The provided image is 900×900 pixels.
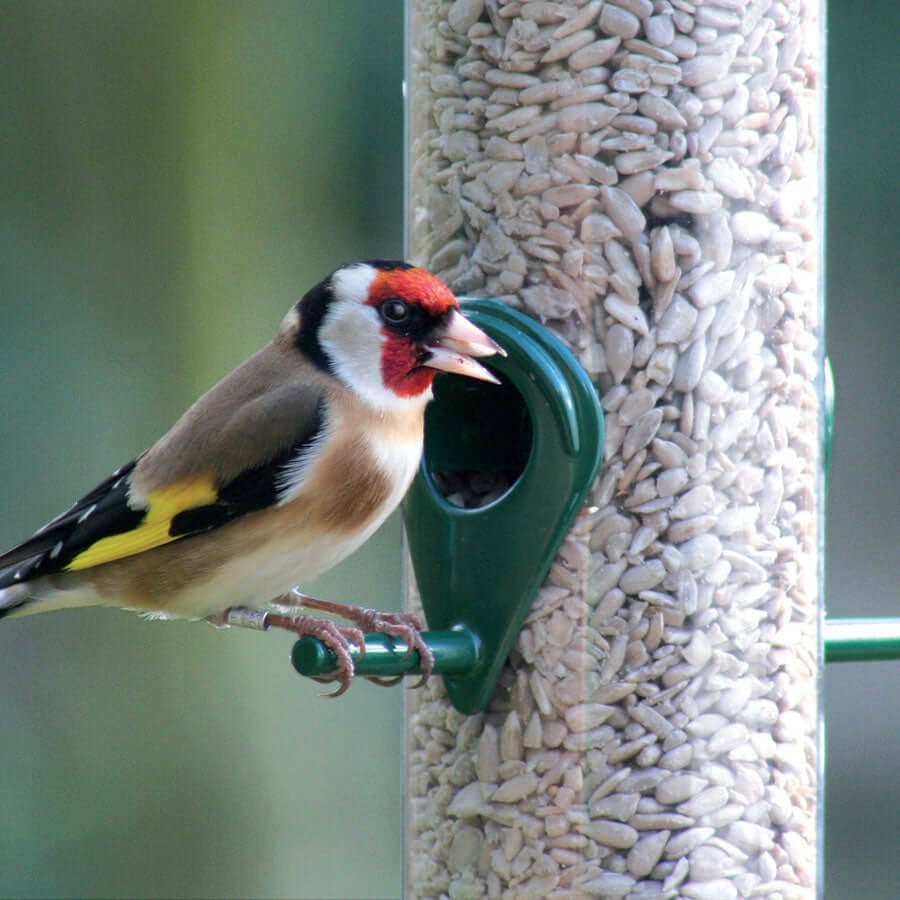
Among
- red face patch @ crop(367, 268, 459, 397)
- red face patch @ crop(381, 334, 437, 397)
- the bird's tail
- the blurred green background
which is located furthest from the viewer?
the blurred green background

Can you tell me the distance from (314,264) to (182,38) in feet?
3.56

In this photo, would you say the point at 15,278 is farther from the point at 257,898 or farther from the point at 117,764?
the point at 257,898

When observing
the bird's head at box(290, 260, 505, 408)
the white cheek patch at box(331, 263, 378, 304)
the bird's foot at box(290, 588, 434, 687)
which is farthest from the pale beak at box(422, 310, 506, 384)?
the bird's foot at box(290, 588, 434, 687)

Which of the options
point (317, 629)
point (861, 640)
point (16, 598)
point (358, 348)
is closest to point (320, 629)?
point (317, 629)

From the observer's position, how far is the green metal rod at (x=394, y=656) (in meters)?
2.78

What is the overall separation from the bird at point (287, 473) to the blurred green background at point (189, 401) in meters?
3.77

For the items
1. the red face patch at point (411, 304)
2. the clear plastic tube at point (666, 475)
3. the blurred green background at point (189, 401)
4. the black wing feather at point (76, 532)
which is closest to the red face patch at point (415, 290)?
the red face patch at point (411, 304)

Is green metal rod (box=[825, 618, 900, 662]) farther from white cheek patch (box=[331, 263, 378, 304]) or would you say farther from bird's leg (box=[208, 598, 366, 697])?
white cheek patch (box=[331, 263, 378, 304])

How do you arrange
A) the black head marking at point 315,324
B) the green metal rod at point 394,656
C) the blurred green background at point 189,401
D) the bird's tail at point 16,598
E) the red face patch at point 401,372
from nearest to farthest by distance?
the green metal rod at point 394,656 → the red face patch at point 401,372 → the black head marking at point 315,324 → the bird's tail at point 16,598 → the blurred green background at point 189,401

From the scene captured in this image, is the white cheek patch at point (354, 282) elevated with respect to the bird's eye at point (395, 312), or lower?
elevated

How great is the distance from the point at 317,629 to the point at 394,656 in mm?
290

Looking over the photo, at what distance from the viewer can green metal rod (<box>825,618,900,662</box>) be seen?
10.2ft

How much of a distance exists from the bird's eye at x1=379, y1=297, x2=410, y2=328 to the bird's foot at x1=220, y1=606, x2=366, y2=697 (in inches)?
20.9

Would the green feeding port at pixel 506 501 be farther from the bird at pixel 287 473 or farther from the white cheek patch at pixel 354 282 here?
the white cheek patch at pixel 354 282
